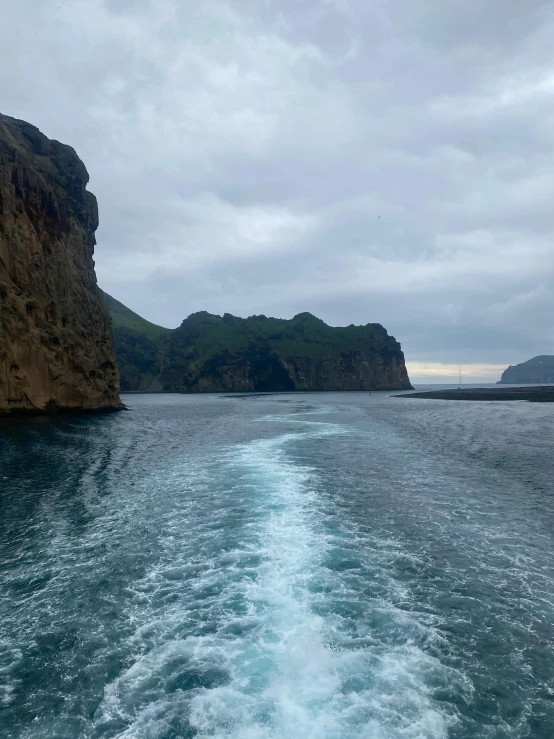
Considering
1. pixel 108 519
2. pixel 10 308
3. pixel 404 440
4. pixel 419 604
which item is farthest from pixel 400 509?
pixel 10 308

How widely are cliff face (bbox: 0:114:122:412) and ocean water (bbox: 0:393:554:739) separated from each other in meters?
41.1

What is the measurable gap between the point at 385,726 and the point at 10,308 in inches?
2668

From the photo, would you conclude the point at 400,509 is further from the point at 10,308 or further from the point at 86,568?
the point at 10,308

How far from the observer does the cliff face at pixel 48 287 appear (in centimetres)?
6078

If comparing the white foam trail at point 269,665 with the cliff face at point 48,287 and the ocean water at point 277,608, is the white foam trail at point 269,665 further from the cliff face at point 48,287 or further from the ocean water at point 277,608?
the cliff face at point 48,287

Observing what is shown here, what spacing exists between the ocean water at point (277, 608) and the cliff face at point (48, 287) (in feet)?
135

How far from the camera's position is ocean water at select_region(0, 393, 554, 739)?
27.6 feet

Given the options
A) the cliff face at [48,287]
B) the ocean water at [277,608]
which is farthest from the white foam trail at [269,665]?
the cliff face at [48,287]

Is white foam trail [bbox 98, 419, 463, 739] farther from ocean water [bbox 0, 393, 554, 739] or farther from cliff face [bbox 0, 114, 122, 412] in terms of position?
cliff face [bbox 0, 114, 122, 412]

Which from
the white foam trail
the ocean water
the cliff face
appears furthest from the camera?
the cliff face

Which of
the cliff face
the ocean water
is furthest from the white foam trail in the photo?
the cliff face

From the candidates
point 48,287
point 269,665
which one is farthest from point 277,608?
point 48,287

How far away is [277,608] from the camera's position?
12438 mm

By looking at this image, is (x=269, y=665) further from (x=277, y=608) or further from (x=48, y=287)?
(x=48, y=287)
